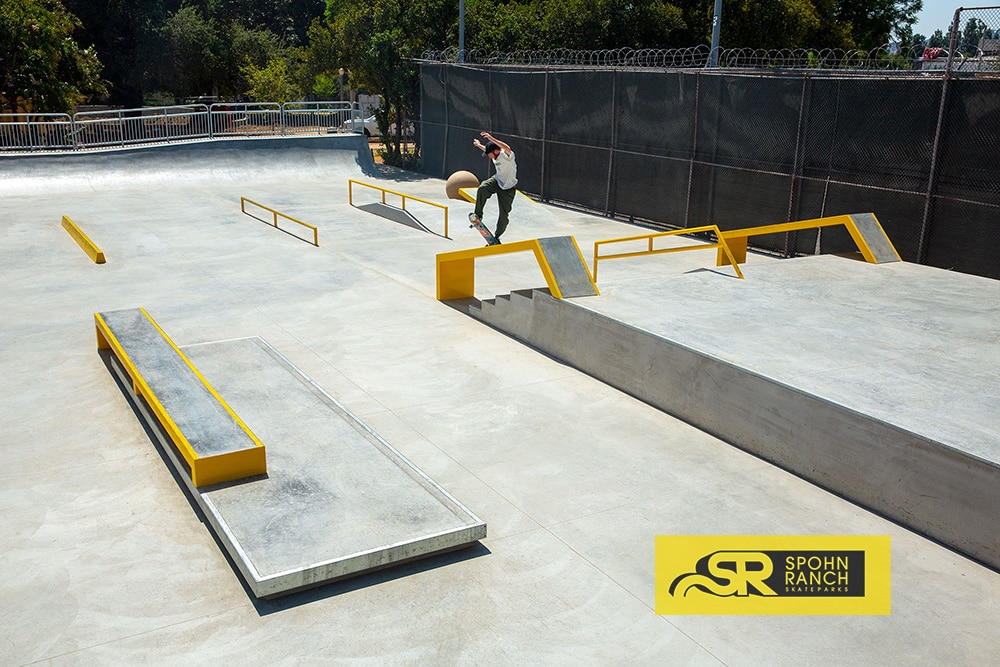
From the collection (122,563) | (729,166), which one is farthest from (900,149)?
(122,563)

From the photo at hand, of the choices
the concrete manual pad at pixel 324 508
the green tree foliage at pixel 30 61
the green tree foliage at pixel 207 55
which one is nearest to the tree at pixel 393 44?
the green tree foliage at pixel 30 61

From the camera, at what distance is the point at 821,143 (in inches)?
648

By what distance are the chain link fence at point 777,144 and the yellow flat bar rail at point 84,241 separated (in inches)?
455

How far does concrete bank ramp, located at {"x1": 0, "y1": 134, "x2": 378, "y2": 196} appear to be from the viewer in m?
24.6

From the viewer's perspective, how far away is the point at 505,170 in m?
14.9

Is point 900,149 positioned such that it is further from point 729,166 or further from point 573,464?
point 573,464

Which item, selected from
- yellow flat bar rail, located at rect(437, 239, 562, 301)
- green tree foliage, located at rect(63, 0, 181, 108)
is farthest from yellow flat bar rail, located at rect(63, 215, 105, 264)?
green tree foliage, located at rect(63, 0, 181, 108)

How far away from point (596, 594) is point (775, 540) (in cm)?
164

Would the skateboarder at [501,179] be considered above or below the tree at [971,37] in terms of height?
below

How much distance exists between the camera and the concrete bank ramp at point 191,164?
24594 millimetres

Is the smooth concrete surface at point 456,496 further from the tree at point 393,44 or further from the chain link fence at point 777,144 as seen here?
the tree at point 393,44

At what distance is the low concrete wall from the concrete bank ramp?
18552mm

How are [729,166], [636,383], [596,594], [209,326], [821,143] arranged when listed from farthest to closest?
[729,166] < [821,143] < [209,326] < [636,383] < [596,594]

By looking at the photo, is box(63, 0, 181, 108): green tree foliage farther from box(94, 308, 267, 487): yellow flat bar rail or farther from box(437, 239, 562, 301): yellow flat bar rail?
box(94, 308, 267, 487): yellow flat bar rail
